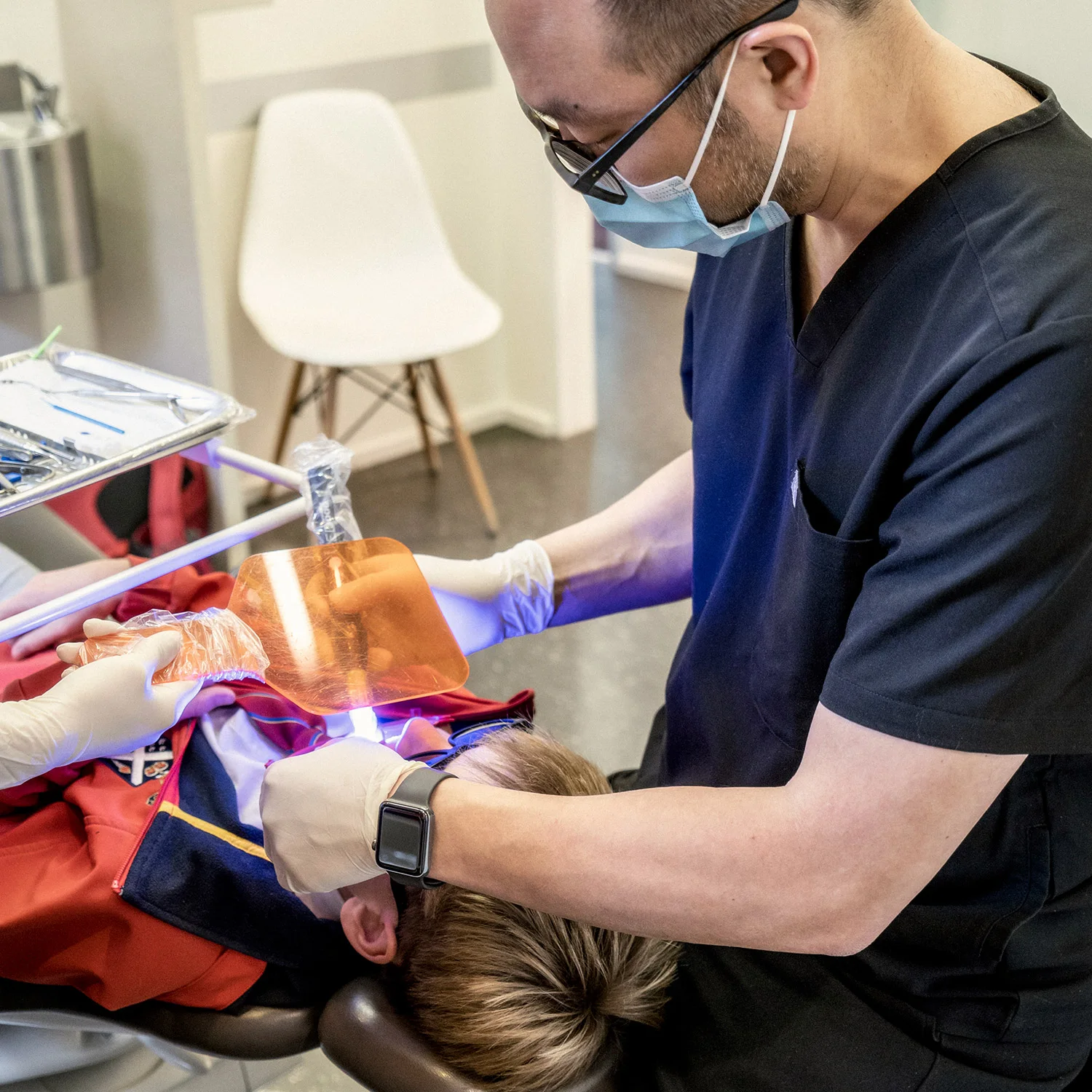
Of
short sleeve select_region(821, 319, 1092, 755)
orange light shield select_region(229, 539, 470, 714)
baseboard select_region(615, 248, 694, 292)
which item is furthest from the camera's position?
baseboard select_region(615, 248, 694, 292)

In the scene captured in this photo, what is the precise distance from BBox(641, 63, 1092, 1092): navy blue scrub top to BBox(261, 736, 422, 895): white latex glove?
13.1 inches

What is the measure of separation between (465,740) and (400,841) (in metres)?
0.24

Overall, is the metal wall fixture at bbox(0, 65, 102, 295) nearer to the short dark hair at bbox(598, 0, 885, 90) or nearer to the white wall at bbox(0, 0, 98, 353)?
the white wall at bbox(0, 0, 98, 353)

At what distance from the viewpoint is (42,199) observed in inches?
103

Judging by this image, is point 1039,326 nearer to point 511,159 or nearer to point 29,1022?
point 29,1022

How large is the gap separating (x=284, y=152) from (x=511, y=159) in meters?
0.73

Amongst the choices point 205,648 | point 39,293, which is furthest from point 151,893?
point 39,293

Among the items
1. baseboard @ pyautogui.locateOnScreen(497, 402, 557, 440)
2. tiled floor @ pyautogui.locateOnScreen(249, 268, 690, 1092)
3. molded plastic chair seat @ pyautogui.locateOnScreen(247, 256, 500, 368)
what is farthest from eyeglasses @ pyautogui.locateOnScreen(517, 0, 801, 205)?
baseboard @ pyautogui.locateOnScreen(497, 402, 557, 440)

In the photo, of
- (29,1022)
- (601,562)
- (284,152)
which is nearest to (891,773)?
(601,562)

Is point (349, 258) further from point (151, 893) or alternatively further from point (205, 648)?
point (151, 893)

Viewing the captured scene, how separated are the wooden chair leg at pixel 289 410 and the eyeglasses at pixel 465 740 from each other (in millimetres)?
2050

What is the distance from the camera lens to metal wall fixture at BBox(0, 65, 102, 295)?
257 cm

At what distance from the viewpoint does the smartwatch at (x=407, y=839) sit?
99cm

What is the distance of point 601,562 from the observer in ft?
4.75
